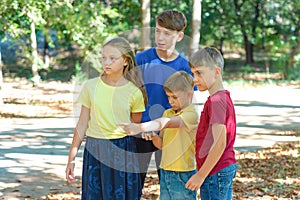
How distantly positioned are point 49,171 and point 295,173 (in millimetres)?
2871

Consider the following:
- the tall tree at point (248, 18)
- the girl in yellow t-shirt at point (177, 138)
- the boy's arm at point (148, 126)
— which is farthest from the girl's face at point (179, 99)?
the tall tree at point (248, 18)

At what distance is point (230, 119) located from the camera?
3.03 metres

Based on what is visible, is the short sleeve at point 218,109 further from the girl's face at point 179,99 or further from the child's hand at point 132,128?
the child's hand at point 132,128

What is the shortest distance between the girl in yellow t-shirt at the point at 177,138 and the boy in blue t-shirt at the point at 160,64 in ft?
0.61

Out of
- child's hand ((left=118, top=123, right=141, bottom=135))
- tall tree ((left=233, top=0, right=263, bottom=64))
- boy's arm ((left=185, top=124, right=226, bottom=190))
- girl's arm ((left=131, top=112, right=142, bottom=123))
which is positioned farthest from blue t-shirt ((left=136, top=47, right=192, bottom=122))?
tall tree ((left=233, top=0, right=263, bottom=64))

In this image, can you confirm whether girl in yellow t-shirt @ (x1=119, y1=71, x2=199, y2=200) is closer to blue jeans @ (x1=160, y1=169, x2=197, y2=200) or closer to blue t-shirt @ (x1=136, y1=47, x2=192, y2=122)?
blue jeans @ (x1=160, y1=169, x2=197, y2=200)

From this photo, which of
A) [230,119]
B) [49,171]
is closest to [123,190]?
[230,119]

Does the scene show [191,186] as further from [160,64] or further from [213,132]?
[160,64]

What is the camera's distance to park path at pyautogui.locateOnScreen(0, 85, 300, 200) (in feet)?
19.9

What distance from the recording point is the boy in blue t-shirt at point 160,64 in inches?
132

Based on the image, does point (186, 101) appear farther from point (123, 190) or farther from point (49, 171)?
point (49, 171)

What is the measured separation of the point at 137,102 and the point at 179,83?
1.02ft

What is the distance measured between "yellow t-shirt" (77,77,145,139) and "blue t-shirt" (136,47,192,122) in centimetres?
18

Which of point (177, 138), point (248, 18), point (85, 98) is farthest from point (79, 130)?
point (248, 18)
